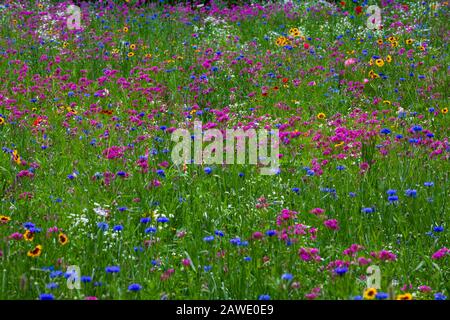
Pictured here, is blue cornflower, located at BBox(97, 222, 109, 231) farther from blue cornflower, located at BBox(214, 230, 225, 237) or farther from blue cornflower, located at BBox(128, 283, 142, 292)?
blue cornflower, located at BBox(128, 283, 142, 292)

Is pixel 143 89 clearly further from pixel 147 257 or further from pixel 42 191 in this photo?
pixel 147 257

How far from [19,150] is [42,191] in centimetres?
98

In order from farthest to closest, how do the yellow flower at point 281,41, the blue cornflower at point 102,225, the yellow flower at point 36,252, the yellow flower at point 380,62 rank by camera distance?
1. the yellow flower at point 281,41
2. the yellow flower at point 380,62
3. the blue cornflower at point 102,225
4. the yellow flower at point 36,252

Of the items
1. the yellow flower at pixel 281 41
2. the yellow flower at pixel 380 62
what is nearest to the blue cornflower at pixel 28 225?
the yellow flower at pixel 380 62

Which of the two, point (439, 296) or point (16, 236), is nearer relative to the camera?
point (439, 296)

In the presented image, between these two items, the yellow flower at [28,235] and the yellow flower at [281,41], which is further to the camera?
the yellow flower at [281,41]

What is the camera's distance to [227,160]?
17.7 feet

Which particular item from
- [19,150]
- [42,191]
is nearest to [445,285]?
[42,191]

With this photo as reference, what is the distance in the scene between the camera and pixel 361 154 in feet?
17.7

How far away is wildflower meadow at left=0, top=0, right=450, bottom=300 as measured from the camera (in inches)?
143

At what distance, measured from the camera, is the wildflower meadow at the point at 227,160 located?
3631mm

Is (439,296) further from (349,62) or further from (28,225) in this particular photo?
(349,62)

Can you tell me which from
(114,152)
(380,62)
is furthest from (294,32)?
(114,152)

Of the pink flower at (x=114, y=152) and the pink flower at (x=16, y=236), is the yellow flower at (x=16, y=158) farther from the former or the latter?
the pink flower at (x=16, y=236)
